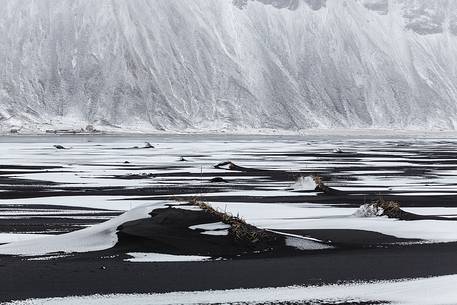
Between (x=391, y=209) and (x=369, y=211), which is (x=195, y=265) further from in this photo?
(x=391, y=209)

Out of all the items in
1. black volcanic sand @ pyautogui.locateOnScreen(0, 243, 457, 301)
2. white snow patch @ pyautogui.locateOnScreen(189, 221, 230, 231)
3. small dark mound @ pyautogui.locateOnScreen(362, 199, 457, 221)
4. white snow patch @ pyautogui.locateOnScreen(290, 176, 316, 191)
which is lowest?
white snow patch @ pyautogui.locateOnScreen(290, 176, 316, 191)

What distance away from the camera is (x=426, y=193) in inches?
1264

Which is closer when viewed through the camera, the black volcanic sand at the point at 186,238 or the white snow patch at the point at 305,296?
the white snow patch at the point at 305,296

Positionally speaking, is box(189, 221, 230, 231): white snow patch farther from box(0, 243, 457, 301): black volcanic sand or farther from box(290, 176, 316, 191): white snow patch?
box(290, 176, 316, 191): white snow patch

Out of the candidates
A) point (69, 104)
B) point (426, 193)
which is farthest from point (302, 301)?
point (69, 104)

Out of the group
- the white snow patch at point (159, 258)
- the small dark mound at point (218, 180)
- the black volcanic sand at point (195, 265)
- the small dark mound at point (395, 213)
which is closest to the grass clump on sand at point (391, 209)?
the small dark mound at point (395, 213)

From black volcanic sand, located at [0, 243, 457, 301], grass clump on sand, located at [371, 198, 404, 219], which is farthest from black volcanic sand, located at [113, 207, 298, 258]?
grass clump on sand, located at [371, 198, 404, 219]

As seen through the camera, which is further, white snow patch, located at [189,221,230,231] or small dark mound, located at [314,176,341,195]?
small dark mound, located at [314,176,341,195]

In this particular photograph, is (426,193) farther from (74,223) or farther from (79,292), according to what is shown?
(79,292)

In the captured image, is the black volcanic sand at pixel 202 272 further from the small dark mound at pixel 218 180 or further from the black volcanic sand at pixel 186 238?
the small dark mound at pixel 218 180

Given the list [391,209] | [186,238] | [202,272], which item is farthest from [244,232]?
[391,209]

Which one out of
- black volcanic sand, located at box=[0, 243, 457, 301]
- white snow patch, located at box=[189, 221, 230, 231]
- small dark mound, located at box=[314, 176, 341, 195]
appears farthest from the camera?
small dark mound, located at box=[314, 176, 341, 195]

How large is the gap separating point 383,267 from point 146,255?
4.38 m

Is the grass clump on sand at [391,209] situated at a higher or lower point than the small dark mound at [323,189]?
higher
